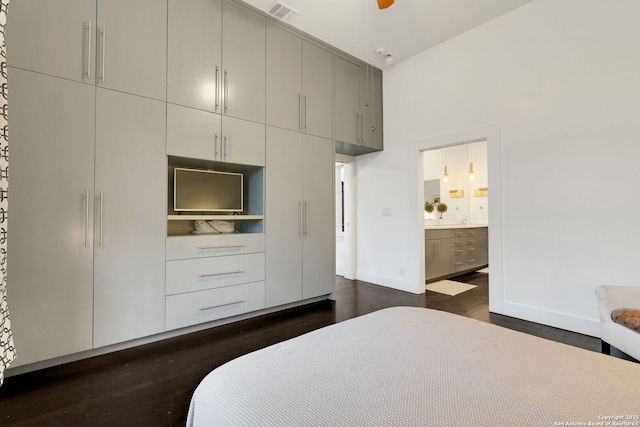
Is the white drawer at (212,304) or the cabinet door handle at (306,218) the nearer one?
the white drawer at (212,304)

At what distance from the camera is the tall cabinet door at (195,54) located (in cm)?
245

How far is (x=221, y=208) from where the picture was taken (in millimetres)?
2973

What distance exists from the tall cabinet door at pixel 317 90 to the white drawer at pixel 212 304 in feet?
6.25

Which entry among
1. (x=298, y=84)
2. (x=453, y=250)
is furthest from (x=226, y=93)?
(x=453, y=250)

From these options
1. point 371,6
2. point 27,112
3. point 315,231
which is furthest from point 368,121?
point 27,112

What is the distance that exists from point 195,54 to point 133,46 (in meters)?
0.48

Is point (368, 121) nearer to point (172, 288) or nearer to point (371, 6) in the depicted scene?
point (371, 6)

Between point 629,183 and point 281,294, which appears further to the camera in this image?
point 281,294

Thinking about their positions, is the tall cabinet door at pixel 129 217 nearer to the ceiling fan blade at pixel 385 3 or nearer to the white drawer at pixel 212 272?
the white drawer at pixel 212 272

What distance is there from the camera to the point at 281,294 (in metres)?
3.11

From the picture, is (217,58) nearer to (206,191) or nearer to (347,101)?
(206,191)

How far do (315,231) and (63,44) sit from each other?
2.62 metres

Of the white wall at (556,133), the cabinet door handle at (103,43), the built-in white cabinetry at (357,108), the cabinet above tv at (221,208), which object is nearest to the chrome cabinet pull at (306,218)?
the cabinet above tv at (221,208)

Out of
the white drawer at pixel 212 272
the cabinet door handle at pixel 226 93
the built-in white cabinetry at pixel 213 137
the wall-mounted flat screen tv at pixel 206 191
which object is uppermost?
the cabinet door handle at pixel 226 93
